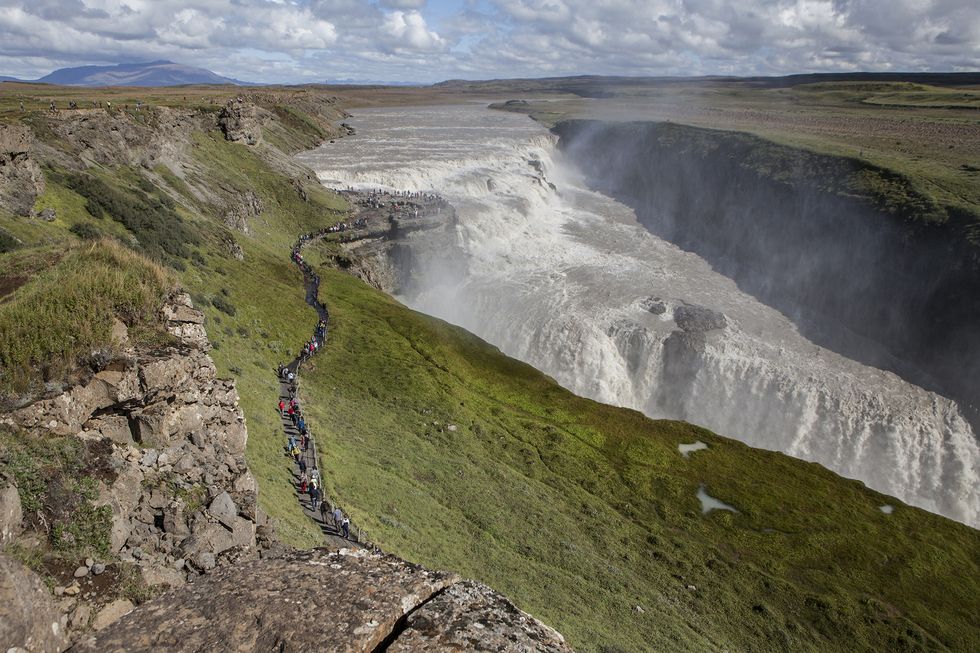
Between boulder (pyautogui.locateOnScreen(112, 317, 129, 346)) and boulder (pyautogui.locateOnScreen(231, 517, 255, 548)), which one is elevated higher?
boulder (pyautogui.locateOnScreen(112, 317, 129, 346))

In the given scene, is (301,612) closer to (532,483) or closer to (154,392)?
(154,392)

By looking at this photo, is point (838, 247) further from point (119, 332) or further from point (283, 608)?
point (283, 608)

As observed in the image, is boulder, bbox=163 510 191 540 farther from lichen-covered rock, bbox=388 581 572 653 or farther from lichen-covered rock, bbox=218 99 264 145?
lichen-covered rock, bbox=218 99 264 145

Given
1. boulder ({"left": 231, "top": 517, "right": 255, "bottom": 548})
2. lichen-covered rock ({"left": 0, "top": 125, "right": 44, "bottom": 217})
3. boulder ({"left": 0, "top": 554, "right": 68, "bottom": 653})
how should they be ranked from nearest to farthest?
1. boulder ({"left": 0, "top": 554, "right": 68, "bottom": 653})
2. boulder ({"left": 231, "top": 517, "right": 255, "bottom": 548})
3. lichen-covered rock ({"left": 0, "top": 125, "right": 44, "bottom": 217})

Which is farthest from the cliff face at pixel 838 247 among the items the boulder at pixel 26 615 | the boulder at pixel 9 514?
the boulder at pixel 9 514

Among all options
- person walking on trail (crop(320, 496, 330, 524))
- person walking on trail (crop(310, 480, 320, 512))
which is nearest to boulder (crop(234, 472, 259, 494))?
person walking on trail (crop(320, 496, 330, 524))

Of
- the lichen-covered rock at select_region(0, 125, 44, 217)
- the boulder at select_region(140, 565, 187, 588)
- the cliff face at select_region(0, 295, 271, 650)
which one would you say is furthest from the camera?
the lichen-covered rock at select_region(0, 125, 44, 217)
